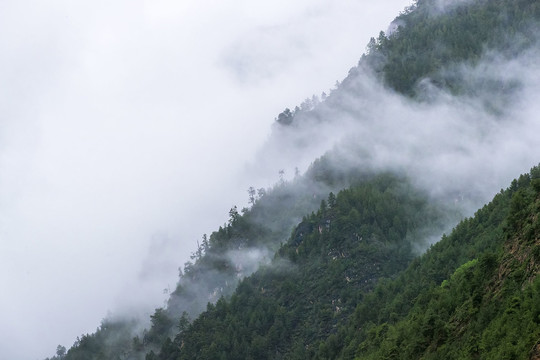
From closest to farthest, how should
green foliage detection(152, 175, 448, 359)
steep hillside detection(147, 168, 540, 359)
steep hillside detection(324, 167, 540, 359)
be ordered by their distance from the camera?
1. steep hillside detection(324, 167, 540, 359)
2. steep hillside detection(147, 168, 540, 359)
3. green foliage detection(152, 175, 448, 359)

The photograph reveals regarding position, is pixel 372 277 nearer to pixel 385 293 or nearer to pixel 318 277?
pixel 318 277

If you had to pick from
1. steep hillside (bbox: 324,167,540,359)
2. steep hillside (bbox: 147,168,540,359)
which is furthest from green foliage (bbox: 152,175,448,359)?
steep hillside (bbox: 324,167,540,359)

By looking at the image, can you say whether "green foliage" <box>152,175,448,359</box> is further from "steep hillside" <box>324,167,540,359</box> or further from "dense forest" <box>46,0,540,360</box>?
"steep hillside" <box>324,167,540,359</box>

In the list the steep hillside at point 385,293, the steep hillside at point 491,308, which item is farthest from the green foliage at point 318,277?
the steep hillside at point 491,308

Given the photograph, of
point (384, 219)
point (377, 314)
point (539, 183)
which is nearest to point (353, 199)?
point (384, 219)

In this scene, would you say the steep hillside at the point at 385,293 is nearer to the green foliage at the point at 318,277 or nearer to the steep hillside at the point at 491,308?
the steep hillside at the point at 491,308

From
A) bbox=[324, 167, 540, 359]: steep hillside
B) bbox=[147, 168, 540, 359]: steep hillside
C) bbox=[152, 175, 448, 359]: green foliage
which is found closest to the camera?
bbox=[324, 167, 540, 359]: steep hillside

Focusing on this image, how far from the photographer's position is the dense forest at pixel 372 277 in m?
58.3

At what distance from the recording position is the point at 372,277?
143625 mm

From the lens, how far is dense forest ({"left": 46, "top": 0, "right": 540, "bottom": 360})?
58291 mm

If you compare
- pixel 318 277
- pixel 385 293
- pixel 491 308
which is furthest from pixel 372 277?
pixel 491 308

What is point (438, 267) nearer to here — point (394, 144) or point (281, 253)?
point (281, 253)

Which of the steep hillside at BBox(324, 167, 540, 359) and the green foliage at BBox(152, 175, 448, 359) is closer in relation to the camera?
the steep hillside at BBox(324, 167, 540, 359)

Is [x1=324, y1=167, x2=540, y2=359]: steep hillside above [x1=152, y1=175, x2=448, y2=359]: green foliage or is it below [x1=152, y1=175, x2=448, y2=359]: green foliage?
below
